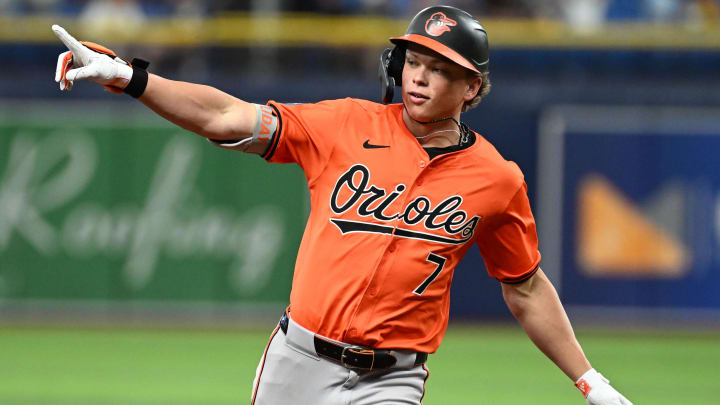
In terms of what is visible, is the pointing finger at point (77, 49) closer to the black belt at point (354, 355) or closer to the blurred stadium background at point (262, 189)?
the black belt at point (354, 355)

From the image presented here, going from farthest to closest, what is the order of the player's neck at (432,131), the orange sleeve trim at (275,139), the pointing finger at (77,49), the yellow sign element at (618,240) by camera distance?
the yellow sign element at (618,240) < the player's neck at (432,131) < the orange sleeve trim at (275,139) < the pointing finger at (77,49)

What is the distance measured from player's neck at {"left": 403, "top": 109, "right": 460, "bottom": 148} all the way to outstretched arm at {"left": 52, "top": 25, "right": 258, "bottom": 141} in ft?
2.31

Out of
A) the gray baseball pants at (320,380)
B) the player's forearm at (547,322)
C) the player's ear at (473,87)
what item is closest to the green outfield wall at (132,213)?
the player's forearm at (547,322)

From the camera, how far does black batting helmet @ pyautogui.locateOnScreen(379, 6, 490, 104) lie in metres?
4.26

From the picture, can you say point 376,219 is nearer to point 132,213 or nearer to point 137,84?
point 137,84

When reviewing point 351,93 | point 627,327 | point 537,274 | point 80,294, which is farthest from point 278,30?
point 537,274

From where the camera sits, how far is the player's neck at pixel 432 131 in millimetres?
4457

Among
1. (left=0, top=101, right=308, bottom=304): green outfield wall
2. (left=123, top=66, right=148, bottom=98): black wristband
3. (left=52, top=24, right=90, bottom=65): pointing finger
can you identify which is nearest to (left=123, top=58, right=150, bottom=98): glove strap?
(left=123, top=66, right=148, bottom=98): black wristband

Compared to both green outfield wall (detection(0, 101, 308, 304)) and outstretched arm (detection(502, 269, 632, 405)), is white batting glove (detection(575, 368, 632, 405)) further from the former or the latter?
green outfield wall (detection(0, 101, 308, 304))

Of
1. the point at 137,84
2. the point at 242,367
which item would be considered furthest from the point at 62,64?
the point at 242,367

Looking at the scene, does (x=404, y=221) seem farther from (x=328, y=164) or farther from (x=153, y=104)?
(x=153, y=104)

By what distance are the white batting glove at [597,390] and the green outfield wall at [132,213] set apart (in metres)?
8.42

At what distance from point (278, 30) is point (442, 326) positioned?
9.32m

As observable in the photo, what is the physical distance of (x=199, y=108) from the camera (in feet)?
12.8
